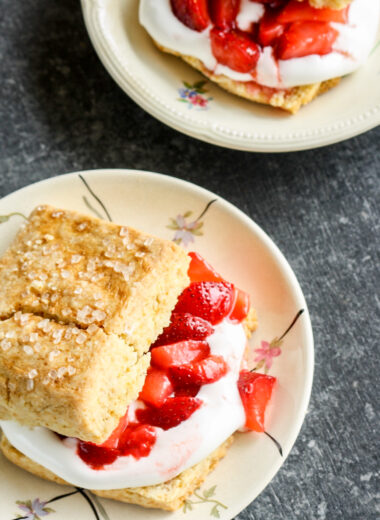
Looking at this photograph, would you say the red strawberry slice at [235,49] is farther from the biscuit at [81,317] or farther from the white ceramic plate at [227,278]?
the biscuit at [81,317]

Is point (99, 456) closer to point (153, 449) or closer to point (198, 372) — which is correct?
point (153, 449)

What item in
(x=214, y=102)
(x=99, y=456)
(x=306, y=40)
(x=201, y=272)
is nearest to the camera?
(x=99, y=456)

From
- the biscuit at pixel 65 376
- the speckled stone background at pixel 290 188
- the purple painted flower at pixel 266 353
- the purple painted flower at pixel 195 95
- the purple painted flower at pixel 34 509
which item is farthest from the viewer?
the purple painted flower at pixel 195 95

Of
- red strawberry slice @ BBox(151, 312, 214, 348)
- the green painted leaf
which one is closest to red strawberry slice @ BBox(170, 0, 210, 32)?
red strawberry slice @ BBox(151, 312, 214, 348)

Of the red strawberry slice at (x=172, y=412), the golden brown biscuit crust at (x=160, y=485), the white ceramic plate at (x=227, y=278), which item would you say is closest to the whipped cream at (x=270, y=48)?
the white ceramic plate at (x=227, y=278)

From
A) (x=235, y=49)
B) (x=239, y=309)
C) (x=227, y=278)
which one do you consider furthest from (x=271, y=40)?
(x=239, y=309)

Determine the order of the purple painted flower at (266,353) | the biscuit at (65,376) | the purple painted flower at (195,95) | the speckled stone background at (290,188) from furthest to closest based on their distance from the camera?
the purple painted flower at (195,95) → the speckled stone background at (290,188) → the purple painted flower at (266,353) → the biscuit at (65,376)
